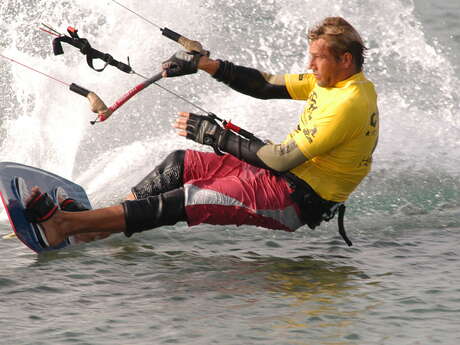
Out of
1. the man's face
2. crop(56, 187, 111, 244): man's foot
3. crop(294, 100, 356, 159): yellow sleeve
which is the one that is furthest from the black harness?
crop(56, 187, 111, 244): man's foot

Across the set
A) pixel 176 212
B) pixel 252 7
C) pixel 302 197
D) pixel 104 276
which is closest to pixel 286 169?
pixel 302 197

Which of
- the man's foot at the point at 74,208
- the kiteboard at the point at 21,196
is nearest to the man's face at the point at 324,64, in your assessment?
the man's foot at the point at 74,208

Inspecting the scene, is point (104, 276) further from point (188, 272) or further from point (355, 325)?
point (355, 325)

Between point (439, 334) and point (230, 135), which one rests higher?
point (230, 135)

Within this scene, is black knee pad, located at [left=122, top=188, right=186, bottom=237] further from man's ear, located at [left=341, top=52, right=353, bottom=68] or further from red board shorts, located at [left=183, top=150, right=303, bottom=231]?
man's ear, located at [left=341, top=52, right=353, bottom=68]

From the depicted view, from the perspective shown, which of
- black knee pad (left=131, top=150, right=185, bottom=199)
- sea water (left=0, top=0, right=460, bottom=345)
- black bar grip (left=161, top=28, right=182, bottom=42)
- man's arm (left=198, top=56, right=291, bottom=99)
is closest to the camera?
sea water (left=0, top=0, right=460, bottom=345)

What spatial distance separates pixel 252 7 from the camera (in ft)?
37.1

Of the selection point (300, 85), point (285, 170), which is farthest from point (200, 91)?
point (285, 170)

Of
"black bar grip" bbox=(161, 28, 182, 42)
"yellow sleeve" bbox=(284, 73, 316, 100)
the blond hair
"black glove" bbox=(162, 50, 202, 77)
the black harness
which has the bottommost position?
the black harness

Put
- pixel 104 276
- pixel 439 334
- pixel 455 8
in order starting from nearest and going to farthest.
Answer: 1. pixel 439 334
2. pixel 104 276
3. pixel 455 8

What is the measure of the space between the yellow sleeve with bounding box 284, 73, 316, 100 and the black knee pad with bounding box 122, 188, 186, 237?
3.76ft

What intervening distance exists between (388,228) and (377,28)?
5028 millimetres

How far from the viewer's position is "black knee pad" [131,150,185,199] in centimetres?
625

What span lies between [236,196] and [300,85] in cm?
101
